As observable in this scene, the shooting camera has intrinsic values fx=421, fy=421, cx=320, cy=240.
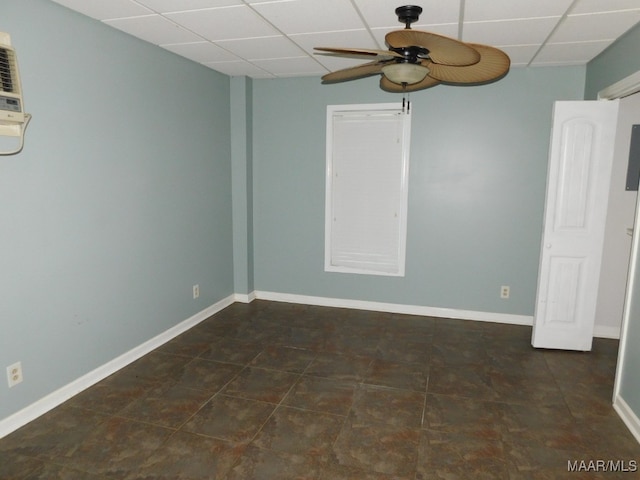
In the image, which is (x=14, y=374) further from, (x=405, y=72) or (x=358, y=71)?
(x=405, y=72)

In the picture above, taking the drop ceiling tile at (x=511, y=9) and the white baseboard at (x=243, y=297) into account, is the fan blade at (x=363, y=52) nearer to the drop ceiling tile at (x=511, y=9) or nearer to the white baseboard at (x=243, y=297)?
the drop ceiling tile at (x=511, y=9)

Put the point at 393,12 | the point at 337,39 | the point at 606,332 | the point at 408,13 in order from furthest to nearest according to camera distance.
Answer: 1. the point at 606,332
2. the point at 337,39
3. the point at 393,12
4. the point at 408,13

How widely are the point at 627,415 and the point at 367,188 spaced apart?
2868 mm

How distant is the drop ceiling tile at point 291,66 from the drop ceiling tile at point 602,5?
81.5 inches

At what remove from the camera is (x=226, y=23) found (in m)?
2.88

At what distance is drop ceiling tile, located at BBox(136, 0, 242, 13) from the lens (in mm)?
2508

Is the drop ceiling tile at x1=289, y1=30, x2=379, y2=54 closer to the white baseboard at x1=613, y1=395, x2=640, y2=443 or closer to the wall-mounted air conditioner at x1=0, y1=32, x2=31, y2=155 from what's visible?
the wall-mounted air conditioner at x1=0, y1=32, x2=31, y2=155

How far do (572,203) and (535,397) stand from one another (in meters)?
1.61

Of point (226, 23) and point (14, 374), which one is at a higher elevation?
point (226, 23)

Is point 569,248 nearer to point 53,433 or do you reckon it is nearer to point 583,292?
point 583,292

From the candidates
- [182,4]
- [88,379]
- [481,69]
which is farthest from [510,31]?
[88,379]

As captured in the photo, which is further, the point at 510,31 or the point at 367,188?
the point at 367,188

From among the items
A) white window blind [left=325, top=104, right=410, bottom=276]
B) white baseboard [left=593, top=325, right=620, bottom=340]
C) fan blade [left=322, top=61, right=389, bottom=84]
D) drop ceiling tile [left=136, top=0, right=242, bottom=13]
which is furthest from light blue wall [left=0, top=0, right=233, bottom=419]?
white baseboard [left=593, top=325, right=620, bottom=340]

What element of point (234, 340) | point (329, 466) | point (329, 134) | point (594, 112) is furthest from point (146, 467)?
point (594, 112)
